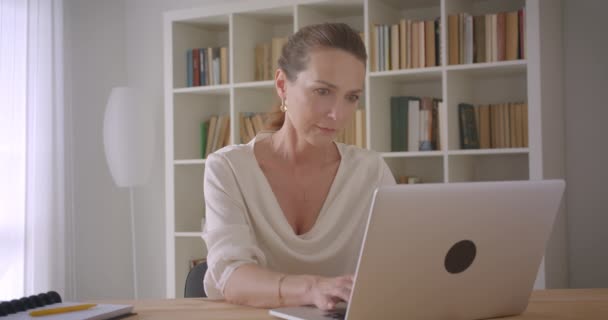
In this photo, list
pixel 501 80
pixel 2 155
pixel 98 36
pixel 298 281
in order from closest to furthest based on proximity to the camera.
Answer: pixel 298 281 < pixel 501 80 < pixel 2 155 < pixel 98 36

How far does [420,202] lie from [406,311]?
20 cm

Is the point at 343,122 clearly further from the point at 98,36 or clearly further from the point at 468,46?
the point at 98,36

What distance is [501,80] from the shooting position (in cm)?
361

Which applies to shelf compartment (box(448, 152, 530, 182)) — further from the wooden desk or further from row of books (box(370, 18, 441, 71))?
the wooden desk

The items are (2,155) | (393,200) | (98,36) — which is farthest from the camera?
(98,36)

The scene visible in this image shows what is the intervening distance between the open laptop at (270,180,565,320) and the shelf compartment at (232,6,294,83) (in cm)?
272

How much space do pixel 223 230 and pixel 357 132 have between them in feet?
6.61

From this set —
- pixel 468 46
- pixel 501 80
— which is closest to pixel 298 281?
pixel 468 46

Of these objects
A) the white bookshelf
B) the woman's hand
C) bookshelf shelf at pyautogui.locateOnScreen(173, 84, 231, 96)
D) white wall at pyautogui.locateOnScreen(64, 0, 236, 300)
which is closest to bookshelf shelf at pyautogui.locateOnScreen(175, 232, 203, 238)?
the white bookshelf

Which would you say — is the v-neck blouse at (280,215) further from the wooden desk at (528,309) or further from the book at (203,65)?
the book at (203,65)

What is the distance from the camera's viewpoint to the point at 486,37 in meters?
3.33

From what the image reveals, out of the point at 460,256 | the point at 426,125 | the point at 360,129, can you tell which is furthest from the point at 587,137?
the point at 460,256

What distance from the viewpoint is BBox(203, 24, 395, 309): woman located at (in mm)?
1709

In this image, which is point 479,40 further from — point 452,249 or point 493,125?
point 452,249
